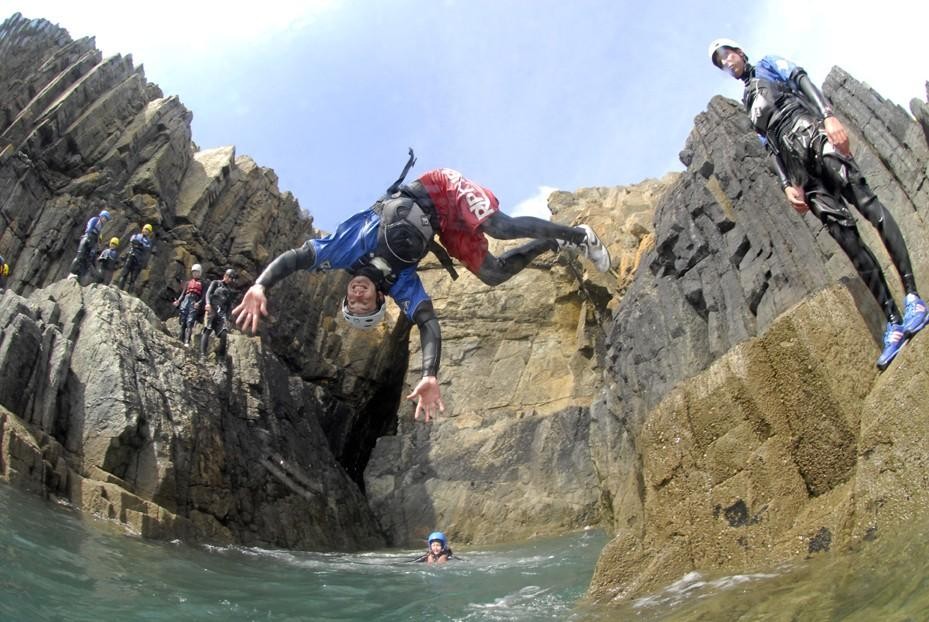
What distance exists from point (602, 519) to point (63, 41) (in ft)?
78.0

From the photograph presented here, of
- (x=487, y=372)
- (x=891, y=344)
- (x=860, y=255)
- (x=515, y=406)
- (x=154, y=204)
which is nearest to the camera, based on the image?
(x=891, y=344)

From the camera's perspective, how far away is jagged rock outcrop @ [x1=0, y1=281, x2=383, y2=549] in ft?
40.8

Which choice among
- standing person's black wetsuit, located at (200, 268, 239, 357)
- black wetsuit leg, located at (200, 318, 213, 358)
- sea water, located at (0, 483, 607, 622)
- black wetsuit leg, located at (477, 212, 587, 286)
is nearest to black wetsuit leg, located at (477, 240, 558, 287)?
black wetsuit leg, located at (477, 212, 587, 286)

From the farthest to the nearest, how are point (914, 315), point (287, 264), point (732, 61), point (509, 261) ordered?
point (732, 61), point (509, 261), point (287, 264), point (914, 315)

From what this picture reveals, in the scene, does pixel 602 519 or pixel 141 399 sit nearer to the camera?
pixel 141 399

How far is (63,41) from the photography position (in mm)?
27562

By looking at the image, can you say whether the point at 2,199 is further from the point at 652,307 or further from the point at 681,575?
the point at 681,575

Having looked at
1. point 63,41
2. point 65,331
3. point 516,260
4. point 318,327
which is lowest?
point 516,260

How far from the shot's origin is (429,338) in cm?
642

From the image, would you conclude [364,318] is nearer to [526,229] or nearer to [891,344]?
[526,229]

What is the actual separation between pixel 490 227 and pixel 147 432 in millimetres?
9913

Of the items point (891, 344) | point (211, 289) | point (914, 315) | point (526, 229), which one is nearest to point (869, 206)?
point (914, 315)

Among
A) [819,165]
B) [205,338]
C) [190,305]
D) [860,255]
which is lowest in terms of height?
[860,255]

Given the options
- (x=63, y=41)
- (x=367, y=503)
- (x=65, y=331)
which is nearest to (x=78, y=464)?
(x=65, y=331)
